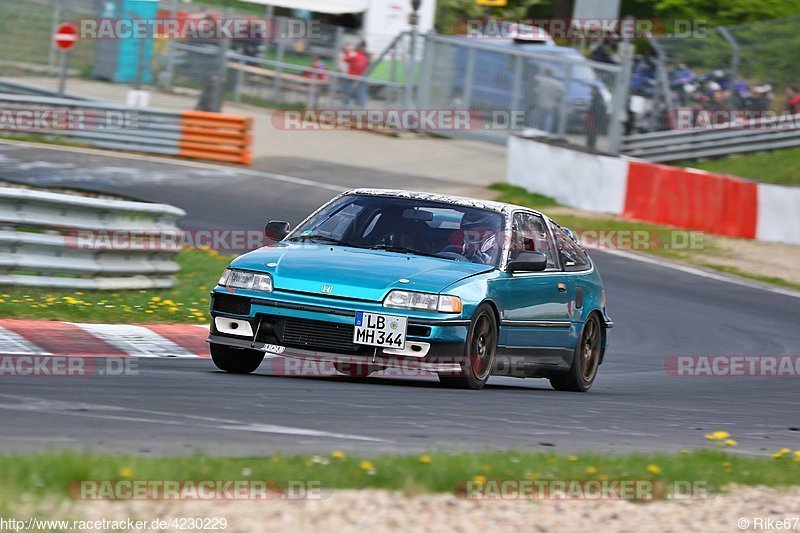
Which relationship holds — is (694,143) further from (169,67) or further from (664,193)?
(169,67)

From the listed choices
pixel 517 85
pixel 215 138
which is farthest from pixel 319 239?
pixel 517 85

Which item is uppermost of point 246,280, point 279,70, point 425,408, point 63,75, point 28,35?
point 28,35

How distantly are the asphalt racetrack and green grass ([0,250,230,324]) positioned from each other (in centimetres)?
183

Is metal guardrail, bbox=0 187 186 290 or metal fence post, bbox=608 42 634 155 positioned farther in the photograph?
metal fence post, bbox=608 42 634 155

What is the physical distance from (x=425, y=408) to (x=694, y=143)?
2010 centimetres

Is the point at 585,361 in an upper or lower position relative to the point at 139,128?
lower

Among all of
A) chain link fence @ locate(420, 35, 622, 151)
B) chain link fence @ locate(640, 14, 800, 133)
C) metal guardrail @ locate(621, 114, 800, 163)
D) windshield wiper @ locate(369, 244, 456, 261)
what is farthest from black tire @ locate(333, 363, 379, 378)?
metal guardrail @ locate(621, 114, 800, 163)

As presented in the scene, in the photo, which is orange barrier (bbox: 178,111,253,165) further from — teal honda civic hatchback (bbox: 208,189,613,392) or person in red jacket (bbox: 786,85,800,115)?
teal honda civic hatchback (bbox: 208,189,613,392)

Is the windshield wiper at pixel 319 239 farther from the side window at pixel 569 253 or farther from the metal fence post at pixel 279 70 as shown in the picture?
the metal fence post at pixel 279 70

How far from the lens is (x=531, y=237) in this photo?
34.6ft

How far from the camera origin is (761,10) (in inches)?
1572

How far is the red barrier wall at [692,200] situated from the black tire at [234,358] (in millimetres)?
13927

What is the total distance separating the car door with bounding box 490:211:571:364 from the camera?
9734mm

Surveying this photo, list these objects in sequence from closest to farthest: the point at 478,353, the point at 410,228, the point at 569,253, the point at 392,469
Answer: the point at 392,469 < the point at 478,353 < the point at 410,228 < the point at 569,253
